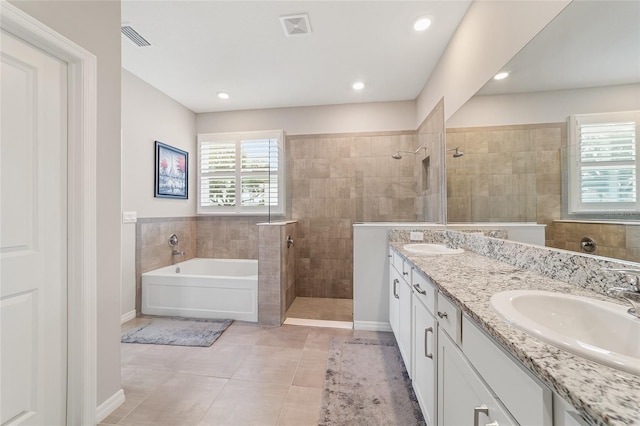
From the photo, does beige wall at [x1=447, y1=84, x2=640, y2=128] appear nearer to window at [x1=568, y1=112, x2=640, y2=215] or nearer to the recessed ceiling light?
window at [x1=568, y1=112, x2=640, y2=215]

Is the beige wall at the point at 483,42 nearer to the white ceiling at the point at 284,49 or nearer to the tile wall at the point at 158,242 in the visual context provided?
the white ceiling at the point at 284,49

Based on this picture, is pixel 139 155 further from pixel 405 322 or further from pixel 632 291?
pixel 632 291

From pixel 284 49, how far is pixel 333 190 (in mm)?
1788

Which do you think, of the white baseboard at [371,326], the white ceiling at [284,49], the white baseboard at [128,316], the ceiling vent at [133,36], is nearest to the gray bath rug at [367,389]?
the white baseboard at [371,326]

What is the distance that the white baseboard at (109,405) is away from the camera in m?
1.43

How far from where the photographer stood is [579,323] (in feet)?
2.64

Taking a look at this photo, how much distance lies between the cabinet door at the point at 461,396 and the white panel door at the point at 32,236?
6.11 feet

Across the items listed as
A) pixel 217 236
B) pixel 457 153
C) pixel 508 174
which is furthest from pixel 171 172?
pixel 508 174

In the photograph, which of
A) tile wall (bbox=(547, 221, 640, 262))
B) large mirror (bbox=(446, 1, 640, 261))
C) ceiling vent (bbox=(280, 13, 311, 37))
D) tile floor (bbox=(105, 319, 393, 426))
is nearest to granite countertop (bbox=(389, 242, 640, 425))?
tile wall (bbox=(547, 221, 640, 262))

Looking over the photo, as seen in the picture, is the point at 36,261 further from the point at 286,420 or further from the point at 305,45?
the point at 305,45

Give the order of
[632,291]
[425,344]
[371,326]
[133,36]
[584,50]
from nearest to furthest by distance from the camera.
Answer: [632,291] → [584,50] → [425,344] → [133,36] → [371,326]

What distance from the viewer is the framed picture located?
322 cm

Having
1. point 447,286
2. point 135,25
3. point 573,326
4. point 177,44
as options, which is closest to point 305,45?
point 177,44

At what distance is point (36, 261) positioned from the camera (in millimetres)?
1229
